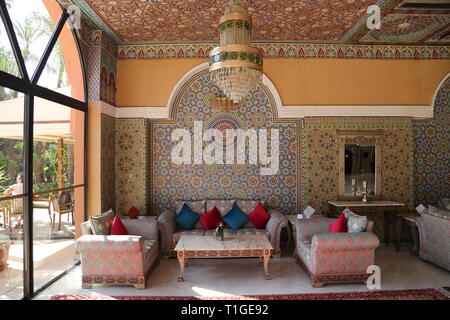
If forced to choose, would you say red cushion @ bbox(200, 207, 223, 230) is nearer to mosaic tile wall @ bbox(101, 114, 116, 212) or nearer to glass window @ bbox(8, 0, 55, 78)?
mosaic tile wall @ bbox(101, 114, 116, 212)

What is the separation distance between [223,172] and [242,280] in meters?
2.55

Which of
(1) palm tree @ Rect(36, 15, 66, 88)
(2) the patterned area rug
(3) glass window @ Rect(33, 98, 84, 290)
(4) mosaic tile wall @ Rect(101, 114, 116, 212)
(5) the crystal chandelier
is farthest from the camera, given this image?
(4) mosaic tile wall @ Rect(101, 114, 116, 212)

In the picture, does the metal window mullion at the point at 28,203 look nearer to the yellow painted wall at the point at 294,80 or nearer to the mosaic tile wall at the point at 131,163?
the mosaic tile wall at the point at 131,163

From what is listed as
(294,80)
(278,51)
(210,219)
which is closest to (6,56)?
(210,219)

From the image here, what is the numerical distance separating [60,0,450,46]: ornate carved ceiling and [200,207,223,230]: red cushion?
3608 mm

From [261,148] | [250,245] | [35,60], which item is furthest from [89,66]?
[250,245]

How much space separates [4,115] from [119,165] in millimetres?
2905

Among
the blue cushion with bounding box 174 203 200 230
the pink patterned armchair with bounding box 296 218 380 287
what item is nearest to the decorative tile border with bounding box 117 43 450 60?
the blue cushion with bounding box 174 203 200 230

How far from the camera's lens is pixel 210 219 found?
19.4 ft

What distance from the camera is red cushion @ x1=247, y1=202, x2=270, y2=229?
19.6ft

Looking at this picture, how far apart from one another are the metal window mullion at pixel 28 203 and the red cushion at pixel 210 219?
289 centimetres

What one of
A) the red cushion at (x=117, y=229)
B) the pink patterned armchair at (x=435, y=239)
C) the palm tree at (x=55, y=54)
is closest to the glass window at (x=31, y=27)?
the palm tree at (x=55, y=54)

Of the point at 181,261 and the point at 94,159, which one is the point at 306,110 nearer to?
the point at 181,261

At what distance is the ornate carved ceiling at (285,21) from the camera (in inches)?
190
